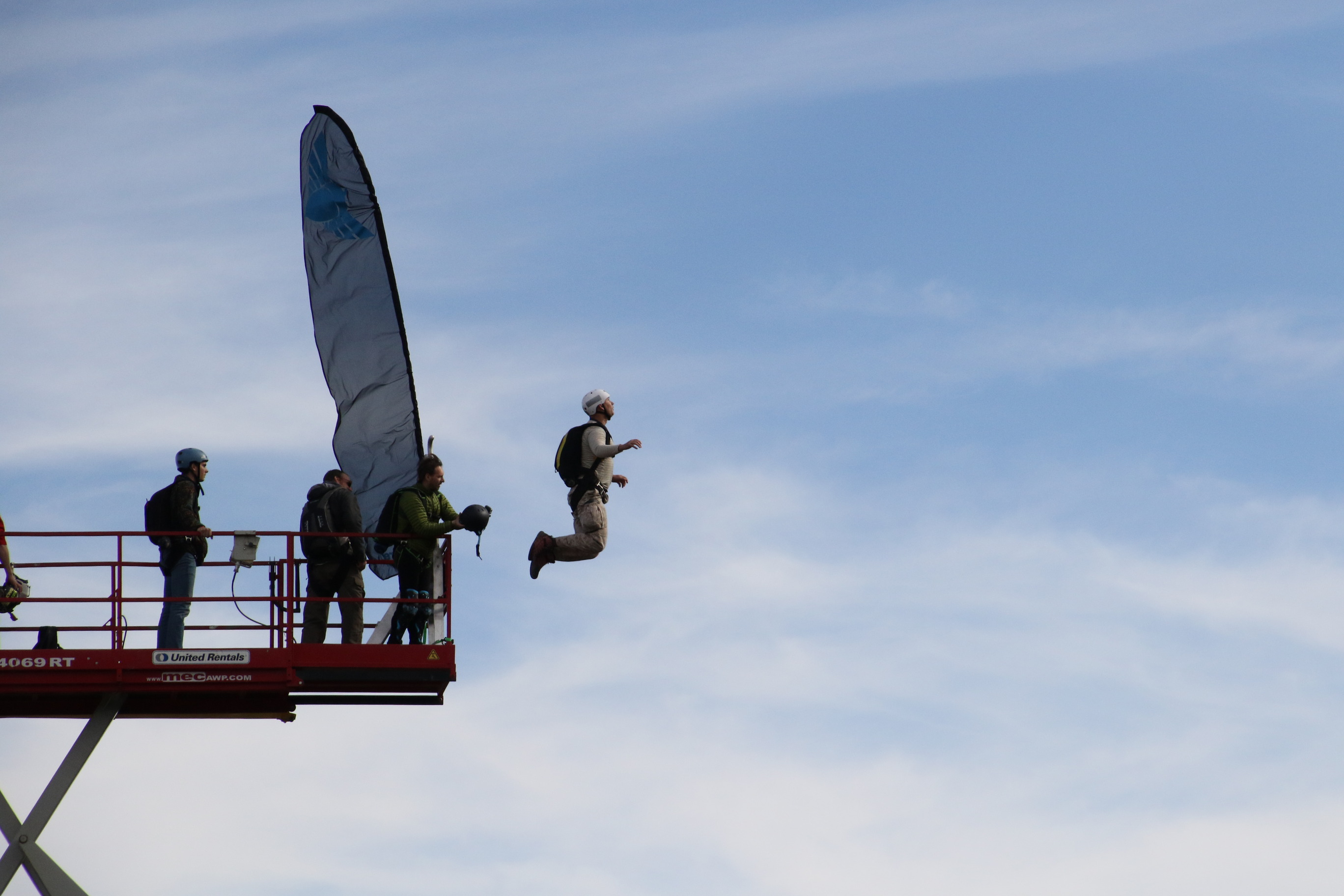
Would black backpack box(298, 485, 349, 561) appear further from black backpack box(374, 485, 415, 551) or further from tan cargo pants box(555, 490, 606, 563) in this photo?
tan cargo pants box(555, 490, 606, 563)

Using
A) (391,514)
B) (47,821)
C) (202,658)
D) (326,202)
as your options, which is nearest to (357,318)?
(326,202)

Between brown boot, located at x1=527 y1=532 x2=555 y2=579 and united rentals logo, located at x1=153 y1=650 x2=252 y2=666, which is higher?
brown boot, located at x1=527 y1=532 x2=555 y2=579

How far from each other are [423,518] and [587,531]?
233 centimetres

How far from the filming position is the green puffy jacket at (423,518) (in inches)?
880

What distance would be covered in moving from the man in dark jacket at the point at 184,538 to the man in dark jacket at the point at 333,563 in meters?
1.23

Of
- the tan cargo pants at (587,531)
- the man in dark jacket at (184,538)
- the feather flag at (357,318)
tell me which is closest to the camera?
the man in dark jacket at (184,538)

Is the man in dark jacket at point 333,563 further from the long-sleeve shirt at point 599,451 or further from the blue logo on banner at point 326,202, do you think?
the blue logo on banner at point 326,202

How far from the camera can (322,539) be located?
22.1 m

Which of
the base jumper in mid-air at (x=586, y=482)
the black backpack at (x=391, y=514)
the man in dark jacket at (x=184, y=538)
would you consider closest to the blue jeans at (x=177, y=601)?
the man in dark jacket at (x=184, y=538)

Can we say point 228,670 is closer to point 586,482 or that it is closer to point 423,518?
point 423,518

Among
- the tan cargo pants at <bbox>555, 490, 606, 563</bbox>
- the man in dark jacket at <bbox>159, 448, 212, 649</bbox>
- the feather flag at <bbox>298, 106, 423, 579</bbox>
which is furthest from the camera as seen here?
the feather flag at <bbox>298, 106, 423, 579</bbox>

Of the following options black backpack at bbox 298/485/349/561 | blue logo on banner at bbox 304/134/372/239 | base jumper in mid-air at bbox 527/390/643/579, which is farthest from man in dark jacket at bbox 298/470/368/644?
blue logo on banner at bbox 304/134/372/239

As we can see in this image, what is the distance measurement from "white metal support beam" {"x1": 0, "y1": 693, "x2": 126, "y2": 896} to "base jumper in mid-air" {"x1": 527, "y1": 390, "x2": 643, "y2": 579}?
5.60 m

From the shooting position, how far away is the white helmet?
922 inches
